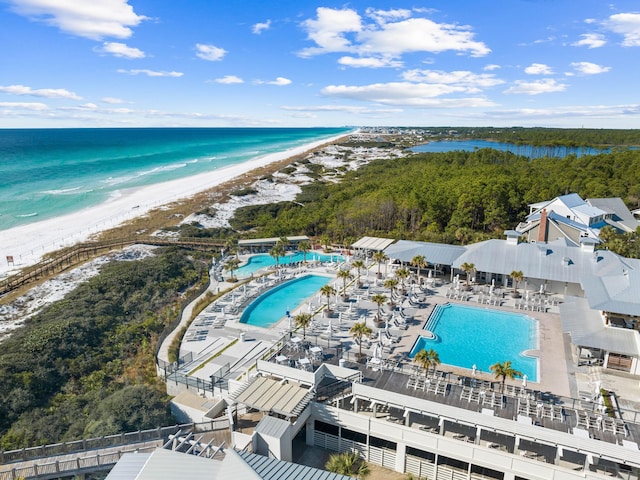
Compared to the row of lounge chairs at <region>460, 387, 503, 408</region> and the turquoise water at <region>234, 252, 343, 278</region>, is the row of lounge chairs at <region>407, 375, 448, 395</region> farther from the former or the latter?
the turquoise water at <region>234, 252, 343, 278</region>

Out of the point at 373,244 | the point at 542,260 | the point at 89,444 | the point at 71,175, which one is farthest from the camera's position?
the point at 71,175

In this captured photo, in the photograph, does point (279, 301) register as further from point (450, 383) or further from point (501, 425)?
point (501, 425)

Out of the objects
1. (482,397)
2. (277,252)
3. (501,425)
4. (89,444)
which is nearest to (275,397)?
(89,444)

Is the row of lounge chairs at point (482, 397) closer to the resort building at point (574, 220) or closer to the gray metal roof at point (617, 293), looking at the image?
the gray metal roof at point (617, 293)

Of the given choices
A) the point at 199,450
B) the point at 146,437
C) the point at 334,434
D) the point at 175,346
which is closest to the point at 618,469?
the point at 334,434

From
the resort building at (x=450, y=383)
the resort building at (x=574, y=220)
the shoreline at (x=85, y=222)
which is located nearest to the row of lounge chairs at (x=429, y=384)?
the resort building at (x=450, y=383)

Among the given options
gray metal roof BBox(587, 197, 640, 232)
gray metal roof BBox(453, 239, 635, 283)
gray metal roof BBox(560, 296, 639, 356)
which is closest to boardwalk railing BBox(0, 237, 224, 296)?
gray metal roof BBox(453, 239, 635, 283)
